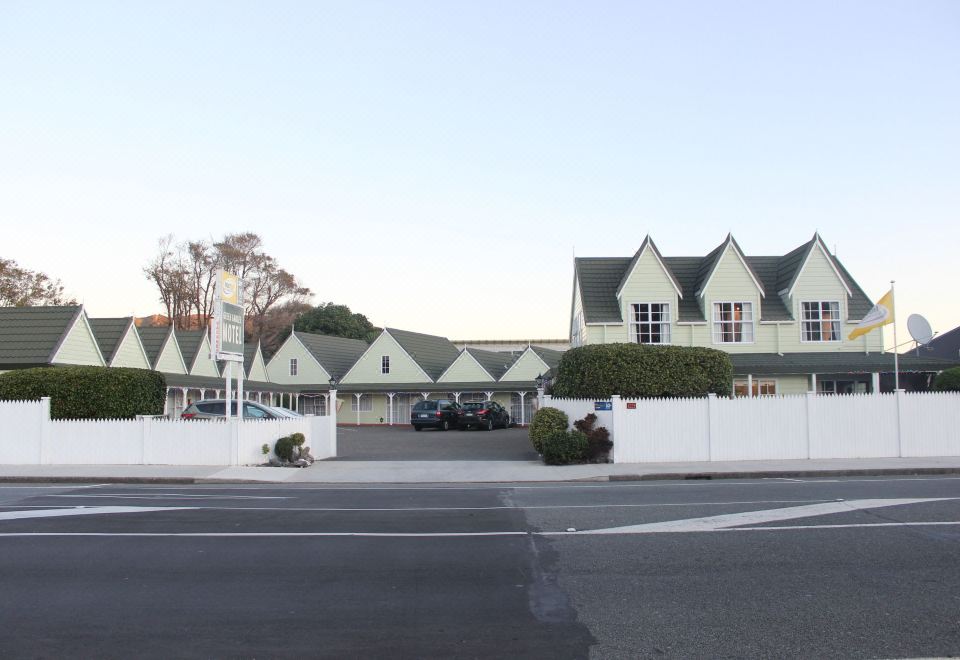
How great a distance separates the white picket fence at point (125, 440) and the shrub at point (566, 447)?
7.50 meters

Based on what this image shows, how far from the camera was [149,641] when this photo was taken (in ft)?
20.5

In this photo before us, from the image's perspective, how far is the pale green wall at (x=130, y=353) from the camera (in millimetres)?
37656

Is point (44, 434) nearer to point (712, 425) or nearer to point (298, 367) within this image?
point (712, 425)

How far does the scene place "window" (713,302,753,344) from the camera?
33031 mm

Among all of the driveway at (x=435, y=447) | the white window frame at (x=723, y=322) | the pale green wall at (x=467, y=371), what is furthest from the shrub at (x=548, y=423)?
the pale green wall at (x=467, y=371)

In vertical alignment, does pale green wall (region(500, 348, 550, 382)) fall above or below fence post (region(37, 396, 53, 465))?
above

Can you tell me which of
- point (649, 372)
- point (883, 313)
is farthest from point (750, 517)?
point (883, 313)

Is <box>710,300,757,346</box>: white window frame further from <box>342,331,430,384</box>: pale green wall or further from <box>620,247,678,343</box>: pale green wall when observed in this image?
<box>342,331,430,384</box>: pale green wall

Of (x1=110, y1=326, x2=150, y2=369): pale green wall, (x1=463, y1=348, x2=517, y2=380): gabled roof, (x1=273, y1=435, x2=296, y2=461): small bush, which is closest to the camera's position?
(x1=273, y1=435, x2=296, y2=461): small bush

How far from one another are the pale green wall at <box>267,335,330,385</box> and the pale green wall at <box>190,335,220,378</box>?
579cm

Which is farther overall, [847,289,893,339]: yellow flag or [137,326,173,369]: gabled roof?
[137,326,173,369]: gabled roof

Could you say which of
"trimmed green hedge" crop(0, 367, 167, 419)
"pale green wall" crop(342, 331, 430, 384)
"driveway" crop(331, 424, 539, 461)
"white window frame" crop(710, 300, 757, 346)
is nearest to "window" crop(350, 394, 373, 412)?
"pale green wall" crop(342, 331, 430, 384)

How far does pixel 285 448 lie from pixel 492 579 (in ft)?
48.0

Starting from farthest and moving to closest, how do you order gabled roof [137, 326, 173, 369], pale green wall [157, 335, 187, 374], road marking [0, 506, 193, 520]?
pale green wall [157, 335, 187, 374], gabled roof [137, 326, 173, 369], road marking [0, 506, 193, 520]
